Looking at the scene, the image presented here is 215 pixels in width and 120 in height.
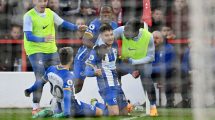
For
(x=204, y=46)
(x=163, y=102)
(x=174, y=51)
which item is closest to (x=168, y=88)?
(x=163, y=102)

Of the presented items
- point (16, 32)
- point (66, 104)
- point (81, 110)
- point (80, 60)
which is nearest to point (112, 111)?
point (81, 110)

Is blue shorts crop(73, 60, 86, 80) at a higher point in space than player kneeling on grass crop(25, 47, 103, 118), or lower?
higher

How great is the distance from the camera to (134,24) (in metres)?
11.2

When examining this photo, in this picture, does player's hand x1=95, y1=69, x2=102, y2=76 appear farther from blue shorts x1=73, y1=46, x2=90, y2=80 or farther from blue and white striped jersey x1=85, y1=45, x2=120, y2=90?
blue shorts x1=73, y1=46, x2=90, y2=80

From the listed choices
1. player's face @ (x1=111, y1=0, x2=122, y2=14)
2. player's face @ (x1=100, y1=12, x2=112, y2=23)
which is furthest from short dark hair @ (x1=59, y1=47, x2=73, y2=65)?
player's face @ (x1=111, y1=0, x2=122, y2=14)

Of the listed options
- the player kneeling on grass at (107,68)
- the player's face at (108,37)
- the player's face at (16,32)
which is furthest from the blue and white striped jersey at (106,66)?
the player's face at (16,32)

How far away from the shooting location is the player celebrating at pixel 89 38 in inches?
438

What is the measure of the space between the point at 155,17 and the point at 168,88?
170cm

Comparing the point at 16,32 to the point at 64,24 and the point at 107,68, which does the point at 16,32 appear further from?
the point at 107,68

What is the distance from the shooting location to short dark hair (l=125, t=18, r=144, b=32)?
36.3 ft

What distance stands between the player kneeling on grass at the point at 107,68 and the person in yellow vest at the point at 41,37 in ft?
1.44

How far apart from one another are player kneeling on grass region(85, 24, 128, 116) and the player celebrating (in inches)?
8.4

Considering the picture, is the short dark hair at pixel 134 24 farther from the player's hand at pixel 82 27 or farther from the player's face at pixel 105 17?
the player's hand at pixel 82 27

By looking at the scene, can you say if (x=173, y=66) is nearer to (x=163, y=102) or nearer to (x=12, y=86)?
(x=163, y=102)
